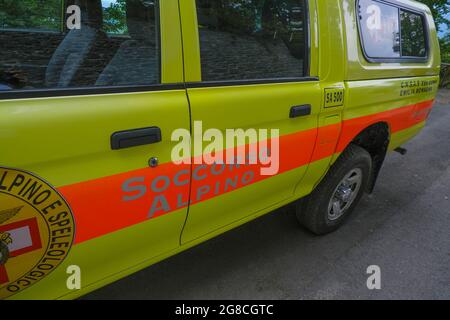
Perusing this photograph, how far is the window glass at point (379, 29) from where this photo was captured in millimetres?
2466

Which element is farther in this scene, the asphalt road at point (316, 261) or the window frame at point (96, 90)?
the asphalt road at point (316, 261)

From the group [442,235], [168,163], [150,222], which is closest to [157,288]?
[150,222]

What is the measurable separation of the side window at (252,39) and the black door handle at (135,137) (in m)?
0.37

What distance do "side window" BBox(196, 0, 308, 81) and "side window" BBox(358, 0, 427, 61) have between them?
24.4 inches

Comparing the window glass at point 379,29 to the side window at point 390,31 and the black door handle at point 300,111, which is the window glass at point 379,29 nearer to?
the side window at point 390,31

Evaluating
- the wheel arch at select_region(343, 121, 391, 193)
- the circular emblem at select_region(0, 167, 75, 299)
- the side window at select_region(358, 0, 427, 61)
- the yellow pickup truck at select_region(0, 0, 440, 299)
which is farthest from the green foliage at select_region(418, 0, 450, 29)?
the circular emblem at select_region(0, 167, 75, 299)

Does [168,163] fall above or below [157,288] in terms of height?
above

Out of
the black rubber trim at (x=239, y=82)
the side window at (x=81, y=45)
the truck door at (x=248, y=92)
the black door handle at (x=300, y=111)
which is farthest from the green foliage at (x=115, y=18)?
the black door handle at (x=300, y=111)

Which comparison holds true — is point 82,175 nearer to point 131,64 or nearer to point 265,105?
point 131,64

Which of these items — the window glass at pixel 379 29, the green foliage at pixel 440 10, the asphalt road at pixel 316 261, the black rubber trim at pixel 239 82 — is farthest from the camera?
the green foliage at pixel 440 10
